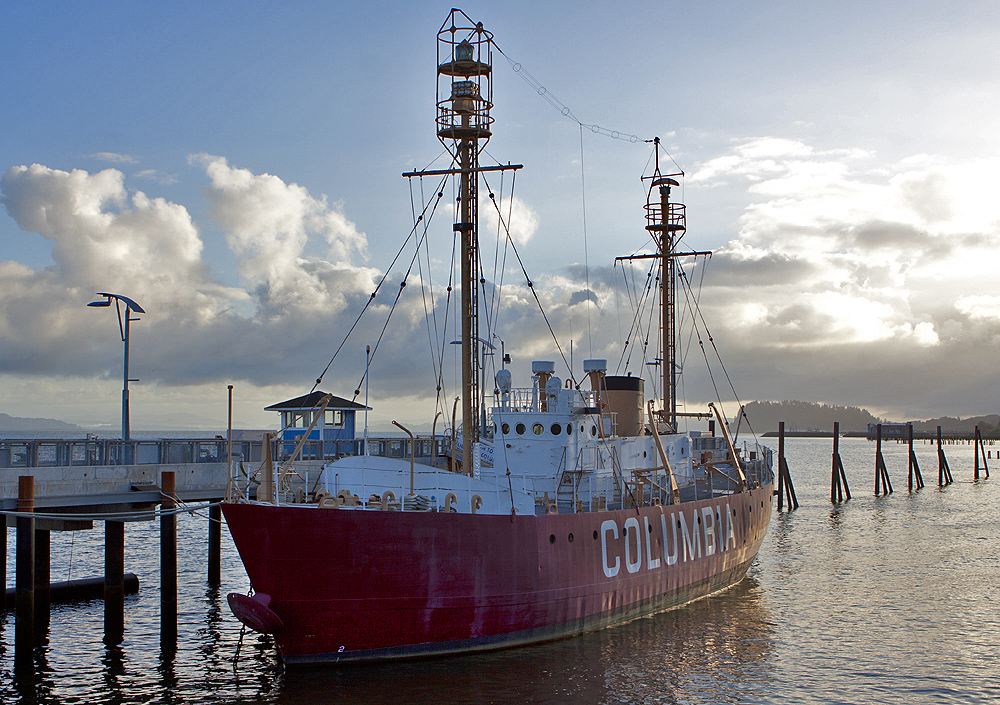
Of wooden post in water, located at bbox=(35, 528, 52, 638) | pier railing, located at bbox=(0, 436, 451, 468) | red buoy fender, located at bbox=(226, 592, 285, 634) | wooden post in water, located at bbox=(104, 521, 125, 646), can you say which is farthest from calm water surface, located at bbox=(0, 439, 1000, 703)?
pier railing, located at bbox=(0, 436, 451, 468)

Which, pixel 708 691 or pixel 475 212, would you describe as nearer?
pixel 708 691

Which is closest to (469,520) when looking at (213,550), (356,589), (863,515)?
(356,589)

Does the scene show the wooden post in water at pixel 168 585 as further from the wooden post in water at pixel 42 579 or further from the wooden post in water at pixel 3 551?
the wooden post in water at pixel 3 551

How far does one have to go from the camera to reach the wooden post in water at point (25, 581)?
17984mm

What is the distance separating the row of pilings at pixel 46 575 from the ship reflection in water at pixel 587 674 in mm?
4219

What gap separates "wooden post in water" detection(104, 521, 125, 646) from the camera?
2061cm

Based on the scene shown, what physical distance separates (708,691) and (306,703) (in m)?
8.66

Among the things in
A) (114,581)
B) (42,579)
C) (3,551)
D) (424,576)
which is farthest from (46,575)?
(424,576)

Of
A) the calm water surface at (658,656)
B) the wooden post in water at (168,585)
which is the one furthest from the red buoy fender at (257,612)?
the wooden post in water at (168,585)

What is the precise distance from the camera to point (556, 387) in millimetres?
24422

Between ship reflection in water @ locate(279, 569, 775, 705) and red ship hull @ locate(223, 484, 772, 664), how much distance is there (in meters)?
0.41

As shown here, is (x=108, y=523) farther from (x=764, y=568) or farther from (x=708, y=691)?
(x=764, y=568)

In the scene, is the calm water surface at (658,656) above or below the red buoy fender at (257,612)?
below

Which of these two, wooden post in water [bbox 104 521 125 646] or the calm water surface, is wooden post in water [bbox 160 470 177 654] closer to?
the calm water surface
